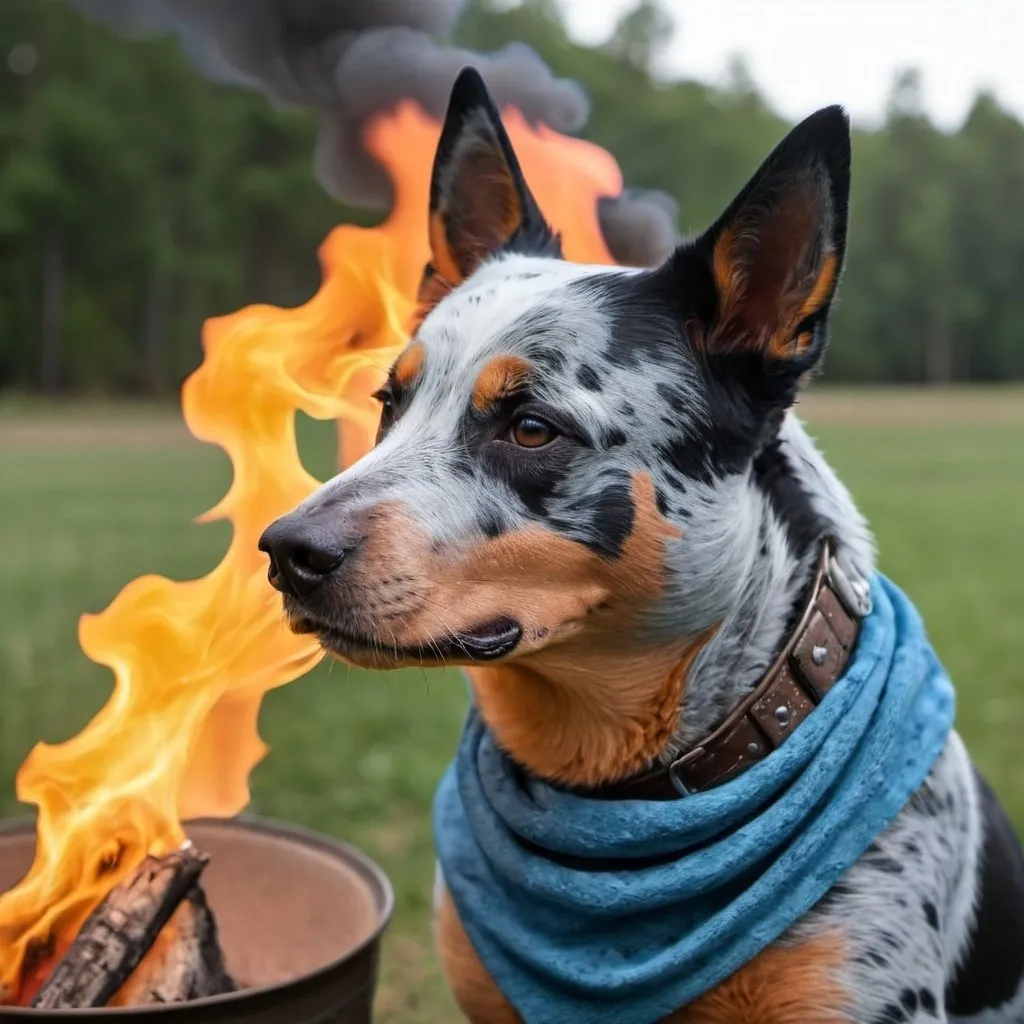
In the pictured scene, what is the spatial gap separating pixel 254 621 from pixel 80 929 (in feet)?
2.29

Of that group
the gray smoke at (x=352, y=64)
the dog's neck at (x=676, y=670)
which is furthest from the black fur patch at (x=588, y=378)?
the gray smoke at (x=352, y=64)

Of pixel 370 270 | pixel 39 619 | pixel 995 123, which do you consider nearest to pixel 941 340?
pixel 995 123

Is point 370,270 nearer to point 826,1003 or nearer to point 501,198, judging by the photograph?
point 501,198

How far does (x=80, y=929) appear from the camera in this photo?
91.6 inches

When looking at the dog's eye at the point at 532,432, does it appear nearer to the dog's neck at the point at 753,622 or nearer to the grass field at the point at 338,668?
the dog's neck at the point at 753,622

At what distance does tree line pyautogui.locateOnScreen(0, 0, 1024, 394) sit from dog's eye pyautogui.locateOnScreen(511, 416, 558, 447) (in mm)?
2668

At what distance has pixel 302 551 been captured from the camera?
1.84m

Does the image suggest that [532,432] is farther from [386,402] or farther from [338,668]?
[338,668]

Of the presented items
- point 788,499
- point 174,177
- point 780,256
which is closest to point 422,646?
point 788,499

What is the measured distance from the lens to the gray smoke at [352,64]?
11.0ft

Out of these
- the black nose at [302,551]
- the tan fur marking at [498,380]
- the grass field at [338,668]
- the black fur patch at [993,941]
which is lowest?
the grass field at [338,668]

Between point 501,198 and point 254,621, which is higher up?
point 501,198

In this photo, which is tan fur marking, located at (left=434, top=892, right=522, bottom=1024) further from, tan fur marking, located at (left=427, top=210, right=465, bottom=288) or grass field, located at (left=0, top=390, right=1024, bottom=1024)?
tan fur marking, located at (left=427, top=210, right=465, bottom=288)

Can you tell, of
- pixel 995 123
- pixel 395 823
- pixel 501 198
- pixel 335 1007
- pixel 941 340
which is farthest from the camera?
pixel 995 123
